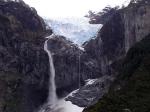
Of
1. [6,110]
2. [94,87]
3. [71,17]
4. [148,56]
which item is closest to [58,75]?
[94,87]

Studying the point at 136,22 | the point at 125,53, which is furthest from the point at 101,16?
the point at 136,22

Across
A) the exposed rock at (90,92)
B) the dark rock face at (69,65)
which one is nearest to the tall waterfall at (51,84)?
the dark rock face at (69,65)

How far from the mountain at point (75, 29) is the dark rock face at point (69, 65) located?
2511 centimetres

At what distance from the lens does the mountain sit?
447 feet

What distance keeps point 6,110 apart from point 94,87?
2010 cm

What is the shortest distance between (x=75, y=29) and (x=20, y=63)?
47372mm

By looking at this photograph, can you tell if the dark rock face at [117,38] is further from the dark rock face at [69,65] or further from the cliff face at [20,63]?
the cliff face at [20,63]

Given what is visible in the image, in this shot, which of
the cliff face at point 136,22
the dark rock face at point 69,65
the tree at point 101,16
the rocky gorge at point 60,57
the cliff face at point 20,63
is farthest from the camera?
the tree at point 101,16

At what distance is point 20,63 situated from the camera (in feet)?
317

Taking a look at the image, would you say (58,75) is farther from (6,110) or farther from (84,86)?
(6,110)

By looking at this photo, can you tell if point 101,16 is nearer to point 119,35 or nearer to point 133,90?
point 119,35

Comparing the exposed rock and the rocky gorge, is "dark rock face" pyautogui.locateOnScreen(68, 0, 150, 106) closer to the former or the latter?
the rocky gorge

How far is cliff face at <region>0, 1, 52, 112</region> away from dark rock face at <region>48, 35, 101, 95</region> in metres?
3.05

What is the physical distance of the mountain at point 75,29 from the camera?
5364 inches
